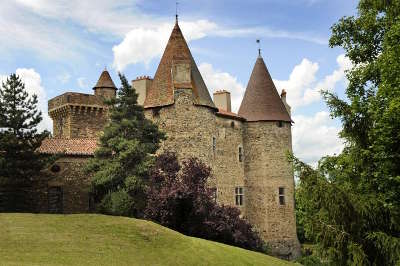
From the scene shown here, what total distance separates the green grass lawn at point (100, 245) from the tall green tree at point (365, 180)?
7.26m

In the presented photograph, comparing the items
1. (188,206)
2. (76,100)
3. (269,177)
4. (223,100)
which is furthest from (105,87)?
(188,206)

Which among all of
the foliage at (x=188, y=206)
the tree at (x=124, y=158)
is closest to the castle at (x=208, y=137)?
the tree at (x=124, y=158)

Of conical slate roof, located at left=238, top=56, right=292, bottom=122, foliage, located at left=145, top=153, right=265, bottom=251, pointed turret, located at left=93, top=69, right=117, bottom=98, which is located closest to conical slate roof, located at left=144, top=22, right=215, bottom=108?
conical slate roof, located at left=238, top=56, right=292, bottom=122

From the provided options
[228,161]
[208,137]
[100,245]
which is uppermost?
[208,137]

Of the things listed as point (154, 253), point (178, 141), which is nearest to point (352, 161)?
point (154, 253)

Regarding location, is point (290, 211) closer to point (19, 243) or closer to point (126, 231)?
point (126, 231)

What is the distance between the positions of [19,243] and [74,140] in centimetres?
1458

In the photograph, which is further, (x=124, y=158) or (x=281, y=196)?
(x=281, y=196)

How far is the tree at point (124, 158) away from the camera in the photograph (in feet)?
95.7

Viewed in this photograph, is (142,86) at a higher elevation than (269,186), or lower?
higher

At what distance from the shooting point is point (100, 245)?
21906 millimetres

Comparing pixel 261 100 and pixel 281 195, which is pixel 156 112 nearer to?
pixel 261 100

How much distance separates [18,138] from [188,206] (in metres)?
10.2

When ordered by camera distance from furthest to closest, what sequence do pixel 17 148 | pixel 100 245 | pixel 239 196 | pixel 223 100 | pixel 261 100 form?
pixel 223 100 < pixel 261 100 < pixel 239 196 < pixel 17 148 < pixel 100 245
